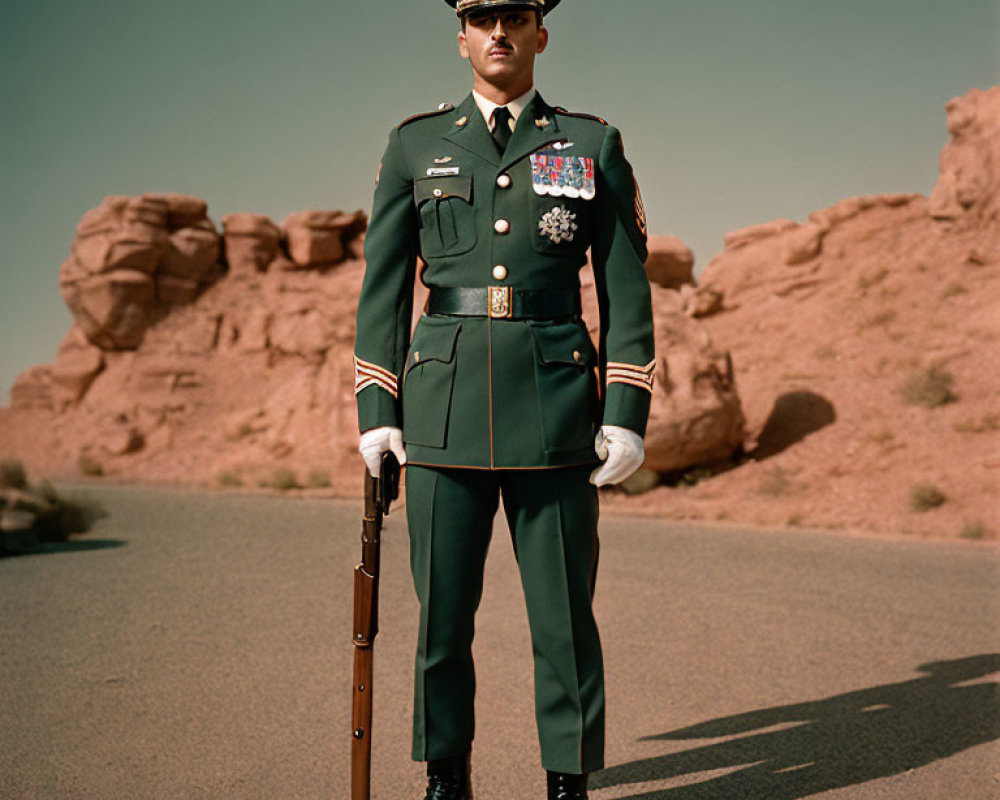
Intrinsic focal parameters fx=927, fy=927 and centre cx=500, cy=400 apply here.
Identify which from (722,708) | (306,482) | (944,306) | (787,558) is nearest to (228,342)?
(306,482)

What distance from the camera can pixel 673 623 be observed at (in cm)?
513

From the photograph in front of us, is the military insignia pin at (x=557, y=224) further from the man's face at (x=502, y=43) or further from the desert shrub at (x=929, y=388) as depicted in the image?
the desert shrub at (x=929, y=388)

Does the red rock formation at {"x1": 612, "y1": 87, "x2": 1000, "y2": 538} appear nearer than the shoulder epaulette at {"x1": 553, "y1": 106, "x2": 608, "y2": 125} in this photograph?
No

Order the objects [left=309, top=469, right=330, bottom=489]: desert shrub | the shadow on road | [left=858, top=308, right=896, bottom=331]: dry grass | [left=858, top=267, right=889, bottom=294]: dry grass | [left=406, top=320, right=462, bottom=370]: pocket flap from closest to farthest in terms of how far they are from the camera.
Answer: [left=406, top=320, right=462, bottom=370]: pocket flap → the shadow on road → [left=309, top=469, right=330, bottom=489]: desert shrub → [left=858, top=308, right=896, bottom=331]: dry grass → [left=858, top=267, right=889, bottom=294]: dry grass

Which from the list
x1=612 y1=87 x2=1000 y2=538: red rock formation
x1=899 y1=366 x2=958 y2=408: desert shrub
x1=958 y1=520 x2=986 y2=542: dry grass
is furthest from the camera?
x1=899 y1=366 x2=958 y2=408: desert shrub

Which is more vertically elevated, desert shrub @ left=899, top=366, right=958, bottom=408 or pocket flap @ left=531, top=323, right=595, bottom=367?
desert shrub @ left=899, top=366, right=958, bottom=408

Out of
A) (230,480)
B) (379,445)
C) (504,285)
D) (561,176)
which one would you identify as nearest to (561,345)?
(504,285)

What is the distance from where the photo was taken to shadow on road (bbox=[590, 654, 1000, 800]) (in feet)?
9.98

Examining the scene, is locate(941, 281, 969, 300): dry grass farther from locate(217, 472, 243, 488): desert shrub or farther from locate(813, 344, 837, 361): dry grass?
locate(217, 472, 243, 488): desert shrub

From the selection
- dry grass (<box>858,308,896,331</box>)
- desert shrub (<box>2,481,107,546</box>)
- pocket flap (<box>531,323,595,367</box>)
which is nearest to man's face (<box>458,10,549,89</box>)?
pocket flap (<box>531,323,595,367</box>)

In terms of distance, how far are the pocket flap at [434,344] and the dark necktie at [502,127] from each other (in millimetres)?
488

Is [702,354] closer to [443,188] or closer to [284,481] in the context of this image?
[284,481]

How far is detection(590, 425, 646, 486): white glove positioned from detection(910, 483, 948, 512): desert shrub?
9.19 meters

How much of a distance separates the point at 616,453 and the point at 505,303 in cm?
48
